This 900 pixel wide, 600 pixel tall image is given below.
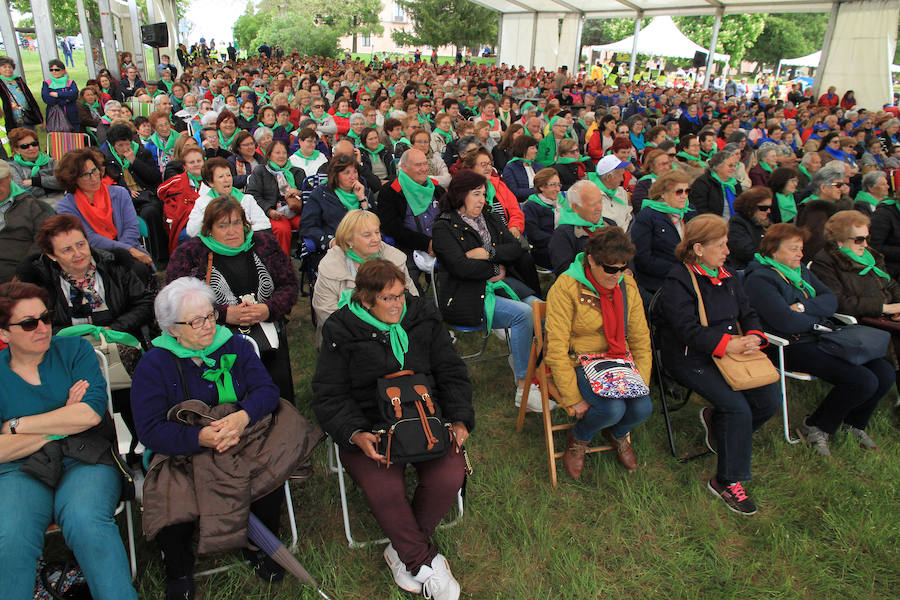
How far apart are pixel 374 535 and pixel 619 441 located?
1.58 meters

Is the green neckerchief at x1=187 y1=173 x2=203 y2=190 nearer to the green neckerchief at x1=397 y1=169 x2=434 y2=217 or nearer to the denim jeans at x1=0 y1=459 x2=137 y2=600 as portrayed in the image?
the green neckerchief at x1=397 y1=169 x2=434 y2=217

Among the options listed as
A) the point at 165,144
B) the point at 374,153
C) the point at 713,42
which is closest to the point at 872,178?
the point at 374,153

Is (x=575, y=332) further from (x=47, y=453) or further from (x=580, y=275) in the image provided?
(x=47, y=453)

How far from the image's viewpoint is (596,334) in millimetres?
3301

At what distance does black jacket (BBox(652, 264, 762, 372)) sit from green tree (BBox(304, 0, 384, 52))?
52257 millimetres

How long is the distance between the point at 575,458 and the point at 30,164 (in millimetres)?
5729

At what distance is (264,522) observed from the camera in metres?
2.57

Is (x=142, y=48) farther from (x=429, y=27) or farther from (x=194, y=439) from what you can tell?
(x=429, y=27)

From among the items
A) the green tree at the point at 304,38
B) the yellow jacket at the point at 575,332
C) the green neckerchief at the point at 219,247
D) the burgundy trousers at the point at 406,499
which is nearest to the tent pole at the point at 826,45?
the yellow jacket at the point at 575,332

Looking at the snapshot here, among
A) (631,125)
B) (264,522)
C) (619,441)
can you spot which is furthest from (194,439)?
(631,125)

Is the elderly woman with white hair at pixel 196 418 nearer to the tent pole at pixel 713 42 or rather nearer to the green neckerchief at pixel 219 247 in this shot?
the green neckerchief at pixel 219 247

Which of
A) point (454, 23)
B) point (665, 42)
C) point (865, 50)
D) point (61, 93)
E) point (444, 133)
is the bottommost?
point (444, 133)

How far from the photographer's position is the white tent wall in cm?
1529

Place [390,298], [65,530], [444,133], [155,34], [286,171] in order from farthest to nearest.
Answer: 1. [155,34]
2. [444,133]
3. [286,171]
4. [390,298]
5. [65,530]
